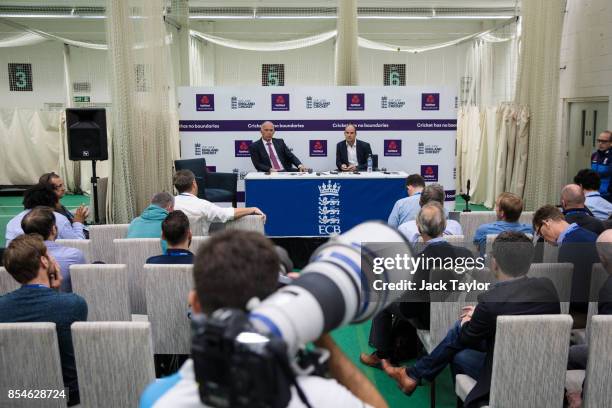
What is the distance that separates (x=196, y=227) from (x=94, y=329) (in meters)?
2.64

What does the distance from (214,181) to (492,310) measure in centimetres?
587

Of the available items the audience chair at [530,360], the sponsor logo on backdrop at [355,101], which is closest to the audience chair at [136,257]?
the audience chair at [530,360]

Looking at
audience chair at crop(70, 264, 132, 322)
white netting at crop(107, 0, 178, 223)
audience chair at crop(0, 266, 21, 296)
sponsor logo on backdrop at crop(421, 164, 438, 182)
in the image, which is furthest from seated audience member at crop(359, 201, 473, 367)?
sponsor logo on backdrop at crop(421, 164, 438, 182)

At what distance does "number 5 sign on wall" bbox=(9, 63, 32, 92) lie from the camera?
13930 millimetres

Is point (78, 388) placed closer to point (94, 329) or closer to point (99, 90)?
point (94, 329)

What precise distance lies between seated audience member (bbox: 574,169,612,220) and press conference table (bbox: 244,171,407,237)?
207 centimetres

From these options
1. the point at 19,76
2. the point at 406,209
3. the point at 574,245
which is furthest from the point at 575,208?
the point at 19,76

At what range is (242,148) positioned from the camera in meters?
8.27

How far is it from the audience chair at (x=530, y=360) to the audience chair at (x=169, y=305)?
1.58 meters

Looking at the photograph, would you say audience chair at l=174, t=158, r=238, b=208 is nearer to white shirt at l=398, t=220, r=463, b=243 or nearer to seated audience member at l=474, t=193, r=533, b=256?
white shirt at l=398, t=220, r=463, b=243

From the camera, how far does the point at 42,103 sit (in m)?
14.1

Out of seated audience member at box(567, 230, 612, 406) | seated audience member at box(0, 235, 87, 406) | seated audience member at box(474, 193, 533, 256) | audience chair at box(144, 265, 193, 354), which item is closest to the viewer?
seated audience member at box(0, 235, 87, 406)

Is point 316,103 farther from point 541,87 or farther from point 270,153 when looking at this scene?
point 541,87

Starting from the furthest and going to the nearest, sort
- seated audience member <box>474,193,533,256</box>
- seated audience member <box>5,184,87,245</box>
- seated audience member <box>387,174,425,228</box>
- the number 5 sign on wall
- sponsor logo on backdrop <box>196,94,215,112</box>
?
the number 5 sign on wall < sponsor logo on backdrop <box>196,94,215,112</box> < seated audience member <box>387,174,425,228</box> < seated audience member <box>5,184,87,245</box> < seated audience member <box>474,193,533,256</box>
